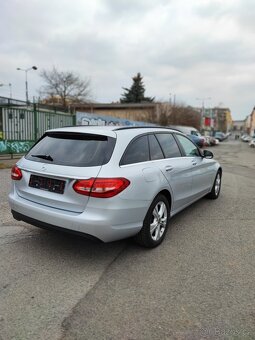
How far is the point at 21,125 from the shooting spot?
14.4 metres

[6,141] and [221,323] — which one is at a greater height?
[6,141]

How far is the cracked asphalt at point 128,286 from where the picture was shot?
101 inches

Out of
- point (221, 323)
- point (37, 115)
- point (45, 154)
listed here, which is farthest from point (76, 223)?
Answer: point (37, 115)

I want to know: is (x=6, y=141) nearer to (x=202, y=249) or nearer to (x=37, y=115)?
(x=37, y=115)

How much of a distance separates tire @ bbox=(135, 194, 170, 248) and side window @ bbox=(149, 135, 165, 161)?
1.84 feet

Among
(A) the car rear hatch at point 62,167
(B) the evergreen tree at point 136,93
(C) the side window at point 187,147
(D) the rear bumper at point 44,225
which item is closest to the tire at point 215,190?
(C) the side window at point 187,147

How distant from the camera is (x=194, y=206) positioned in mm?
6414

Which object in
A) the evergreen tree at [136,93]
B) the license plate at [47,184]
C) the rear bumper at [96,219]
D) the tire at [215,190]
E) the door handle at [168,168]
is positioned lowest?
the tire at [215,190]

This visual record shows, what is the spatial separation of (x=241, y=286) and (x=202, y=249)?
3.20 feet

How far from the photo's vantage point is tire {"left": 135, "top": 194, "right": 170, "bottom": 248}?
3.95 metres

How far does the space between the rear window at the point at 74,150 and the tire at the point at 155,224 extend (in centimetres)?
94

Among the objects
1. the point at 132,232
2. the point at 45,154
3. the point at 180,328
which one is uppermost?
the point at 45,154

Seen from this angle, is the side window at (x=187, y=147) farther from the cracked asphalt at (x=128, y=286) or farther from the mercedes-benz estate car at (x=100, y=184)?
the cracked asphalt at (x=128, y=286)

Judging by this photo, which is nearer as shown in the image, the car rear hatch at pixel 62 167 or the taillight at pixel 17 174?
the car rear hatch at pixel 62 167
